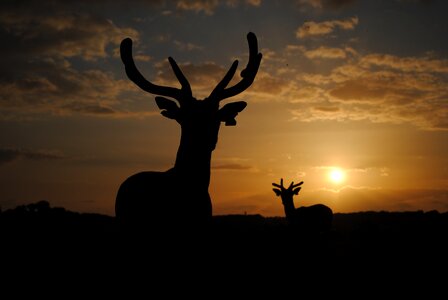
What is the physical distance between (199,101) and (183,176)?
1.18 m

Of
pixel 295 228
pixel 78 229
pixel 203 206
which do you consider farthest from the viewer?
pixel 295 228

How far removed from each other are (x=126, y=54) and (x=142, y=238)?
315 cm

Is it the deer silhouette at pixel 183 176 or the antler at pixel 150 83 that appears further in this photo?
the antler at pixel 150 83

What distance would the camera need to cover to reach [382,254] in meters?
13.9

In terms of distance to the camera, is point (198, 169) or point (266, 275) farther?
point (266, 275)

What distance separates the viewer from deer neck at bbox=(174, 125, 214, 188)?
21.8 ft

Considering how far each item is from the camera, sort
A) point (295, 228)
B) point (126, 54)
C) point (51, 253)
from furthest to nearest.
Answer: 1. point (295, 228)
2. point (51, 253)
3. point (126, 54)

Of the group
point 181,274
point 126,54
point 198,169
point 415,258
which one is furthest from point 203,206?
point 415,258

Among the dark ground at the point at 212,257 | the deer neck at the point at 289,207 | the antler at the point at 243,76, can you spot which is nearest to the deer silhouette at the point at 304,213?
the deer neck at the point at 289,207

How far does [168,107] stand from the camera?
7.14 m

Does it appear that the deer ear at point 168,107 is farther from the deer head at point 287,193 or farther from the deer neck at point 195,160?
the deer head at point 287,193

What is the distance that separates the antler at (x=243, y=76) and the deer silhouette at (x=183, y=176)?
16mm

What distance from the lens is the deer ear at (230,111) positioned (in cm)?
711

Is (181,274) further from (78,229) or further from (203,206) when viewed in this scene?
(78,229)
